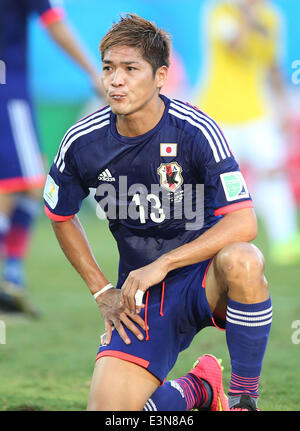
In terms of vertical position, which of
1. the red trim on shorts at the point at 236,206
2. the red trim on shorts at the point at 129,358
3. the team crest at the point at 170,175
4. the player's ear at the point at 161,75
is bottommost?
the red trim on shorts at the point at 129,358

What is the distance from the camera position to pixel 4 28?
17.3 ft

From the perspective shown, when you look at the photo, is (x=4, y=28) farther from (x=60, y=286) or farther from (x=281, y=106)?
(x=281, y=106)

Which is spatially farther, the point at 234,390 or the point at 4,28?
the point at 4,28

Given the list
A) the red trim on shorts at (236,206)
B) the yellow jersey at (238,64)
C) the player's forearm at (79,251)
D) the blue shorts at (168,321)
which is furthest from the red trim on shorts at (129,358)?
the yellow jersey at (238,64)

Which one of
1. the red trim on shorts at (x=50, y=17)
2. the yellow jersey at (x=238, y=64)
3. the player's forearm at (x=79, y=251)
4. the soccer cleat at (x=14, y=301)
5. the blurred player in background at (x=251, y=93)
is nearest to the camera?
the player's forearm at (x=79, y=251)

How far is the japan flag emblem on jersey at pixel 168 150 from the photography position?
3.14 metres

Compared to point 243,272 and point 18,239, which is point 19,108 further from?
point 243,272

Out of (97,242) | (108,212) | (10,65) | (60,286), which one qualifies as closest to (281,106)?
(97,242)

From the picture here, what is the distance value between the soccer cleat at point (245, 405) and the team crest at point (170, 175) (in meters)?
0.87

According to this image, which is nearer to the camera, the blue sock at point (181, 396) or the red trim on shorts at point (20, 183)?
the blue sock at point (181, 396)

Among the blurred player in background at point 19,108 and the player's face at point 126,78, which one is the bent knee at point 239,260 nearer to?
the player's face at point 126,78
